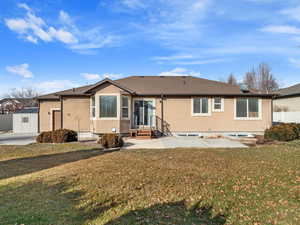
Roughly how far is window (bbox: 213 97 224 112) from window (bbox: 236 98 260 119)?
110 centimetres

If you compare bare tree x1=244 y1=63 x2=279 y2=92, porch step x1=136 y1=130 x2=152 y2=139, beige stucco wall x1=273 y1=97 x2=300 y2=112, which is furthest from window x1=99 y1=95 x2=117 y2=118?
bare tree x1=244 y1=63 x2=279 y2=92

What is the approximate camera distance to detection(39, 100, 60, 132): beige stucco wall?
1619 centimetres

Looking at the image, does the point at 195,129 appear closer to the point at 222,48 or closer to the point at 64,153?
the point at 64,153

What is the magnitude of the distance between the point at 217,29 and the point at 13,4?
14.0 metres

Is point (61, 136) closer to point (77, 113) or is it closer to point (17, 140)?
point (77, 113)

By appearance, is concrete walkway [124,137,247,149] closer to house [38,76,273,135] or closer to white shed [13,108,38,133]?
house [38,76,273,135]

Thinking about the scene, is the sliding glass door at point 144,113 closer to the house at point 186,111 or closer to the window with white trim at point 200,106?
the house at point 186,111

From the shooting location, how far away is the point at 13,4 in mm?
11172

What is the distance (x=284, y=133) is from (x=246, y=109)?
3152 millimetres

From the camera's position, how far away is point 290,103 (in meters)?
24.1

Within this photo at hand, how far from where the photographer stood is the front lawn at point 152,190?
133 inches

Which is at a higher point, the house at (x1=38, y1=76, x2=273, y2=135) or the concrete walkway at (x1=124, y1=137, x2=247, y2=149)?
the house at (x1=38, y1=76, x2=273, y2=135)

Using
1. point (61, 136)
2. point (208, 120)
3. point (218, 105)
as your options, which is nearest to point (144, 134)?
point (208, 120)

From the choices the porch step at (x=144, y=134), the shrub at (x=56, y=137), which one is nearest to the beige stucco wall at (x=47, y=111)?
the shrub at (x=56, y=137)
